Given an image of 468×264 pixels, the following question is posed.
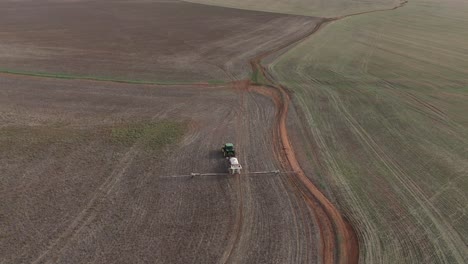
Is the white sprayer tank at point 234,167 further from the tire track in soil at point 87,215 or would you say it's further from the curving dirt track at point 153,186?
the tire track in soil at point 87,215

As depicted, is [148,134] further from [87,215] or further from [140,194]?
[87,215]

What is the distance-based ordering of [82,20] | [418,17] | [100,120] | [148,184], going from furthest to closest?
[418,17] < [82,20] < [100,120] < [148,184]

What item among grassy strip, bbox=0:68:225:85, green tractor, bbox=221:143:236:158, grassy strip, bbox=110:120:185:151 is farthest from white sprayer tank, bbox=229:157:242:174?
grassy strip, bbox=0:68:225:85

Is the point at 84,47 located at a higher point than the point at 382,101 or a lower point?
higher

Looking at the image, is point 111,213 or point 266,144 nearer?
point 111,213

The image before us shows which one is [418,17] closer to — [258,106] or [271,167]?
[258,106]

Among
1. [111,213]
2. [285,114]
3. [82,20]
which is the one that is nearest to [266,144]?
[285,114]

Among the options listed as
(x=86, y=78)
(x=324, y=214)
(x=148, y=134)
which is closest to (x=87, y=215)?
(x=148, y=134)
